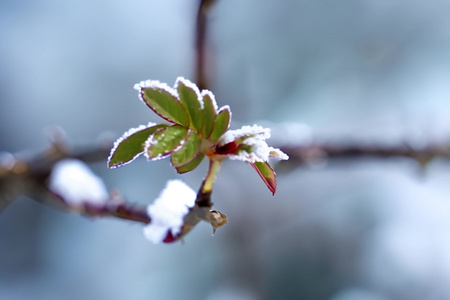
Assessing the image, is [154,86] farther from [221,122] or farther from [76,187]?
[76,187]

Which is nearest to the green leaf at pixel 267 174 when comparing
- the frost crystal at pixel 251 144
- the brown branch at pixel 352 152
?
the frost crystal at pixel 251 144

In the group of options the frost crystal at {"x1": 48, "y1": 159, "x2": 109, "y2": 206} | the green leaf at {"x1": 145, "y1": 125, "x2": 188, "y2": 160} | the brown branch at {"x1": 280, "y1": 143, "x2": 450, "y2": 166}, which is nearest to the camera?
the green leaf at {"x1": 145, "y1": 125, "x2": 188, "y2": 160}

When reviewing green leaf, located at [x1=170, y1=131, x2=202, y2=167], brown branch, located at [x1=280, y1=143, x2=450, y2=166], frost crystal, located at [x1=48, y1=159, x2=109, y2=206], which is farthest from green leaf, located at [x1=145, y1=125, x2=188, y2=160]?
brown branch, located at [x1=280, y1=143, x2=450, y2=166]

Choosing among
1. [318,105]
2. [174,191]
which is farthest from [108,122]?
[174,191]

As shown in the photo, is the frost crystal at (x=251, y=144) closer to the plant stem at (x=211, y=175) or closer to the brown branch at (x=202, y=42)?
the plant stem at (x=211, y=175)

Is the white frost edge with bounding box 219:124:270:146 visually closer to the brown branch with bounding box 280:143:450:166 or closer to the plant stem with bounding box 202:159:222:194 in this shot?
the plant stem with bounding box 202:159:222:194
